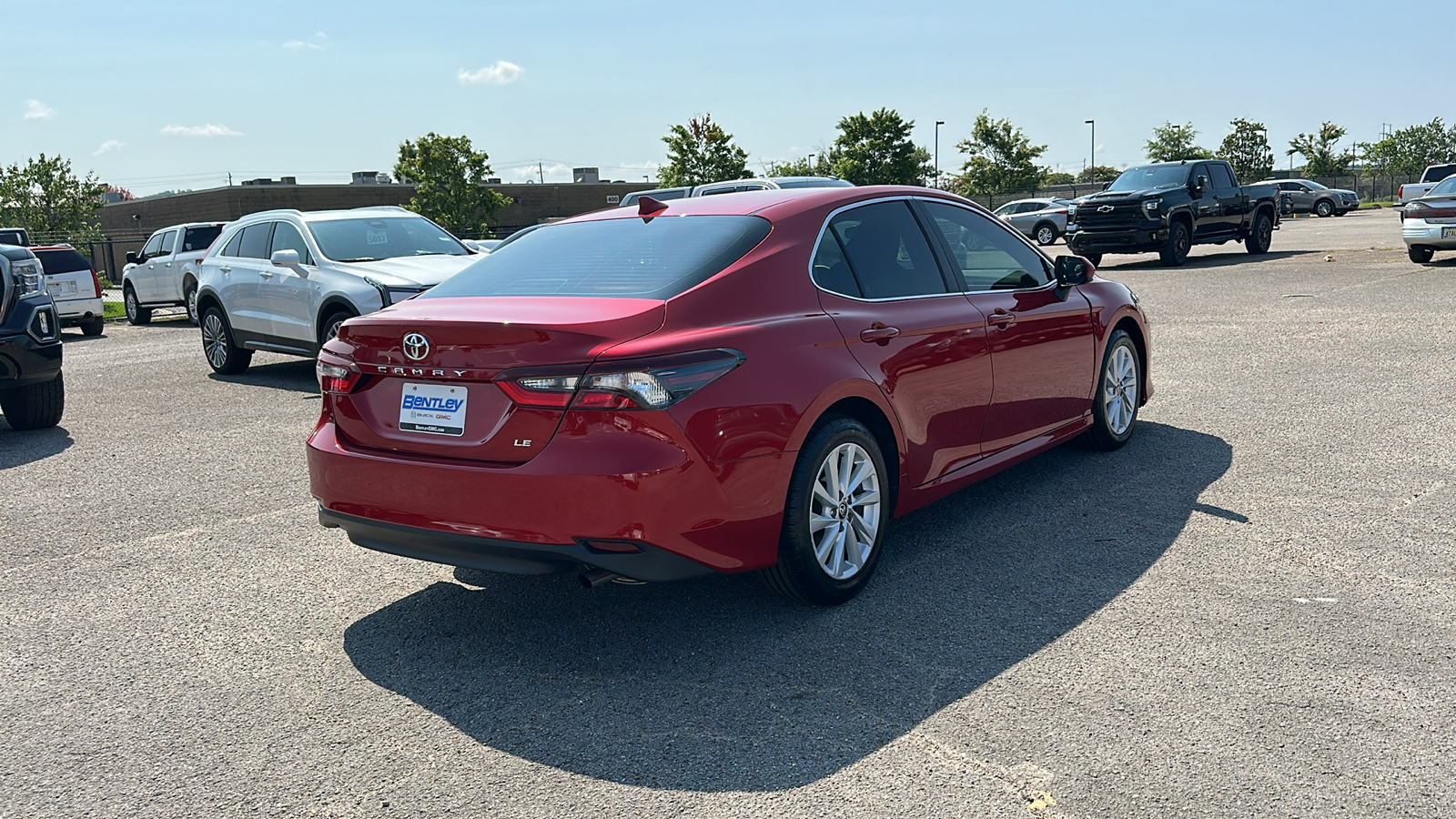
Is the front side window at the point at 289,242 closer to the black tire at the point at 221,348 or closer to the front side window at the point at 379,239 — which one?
the front side window at the point at 379,239

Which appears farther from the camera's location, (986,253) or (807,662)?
(986,253)

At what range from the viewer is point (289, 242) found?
12.1 metres

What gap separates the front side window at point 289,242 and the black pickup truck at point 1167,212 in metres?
16.0

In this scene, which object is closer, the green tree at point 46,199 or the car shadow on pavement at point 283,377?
the car shadow on pavement at point 283,377

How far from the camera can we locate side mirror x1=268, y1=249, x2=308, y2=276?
11.3 meters

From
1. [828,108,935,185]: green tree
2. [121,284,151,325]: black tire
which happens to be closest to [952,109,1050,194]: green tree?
[828,108,935,185]: green tree

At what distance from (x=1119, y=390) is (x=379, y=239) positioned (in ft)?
25.9

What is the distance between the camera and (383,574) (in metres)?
5.25

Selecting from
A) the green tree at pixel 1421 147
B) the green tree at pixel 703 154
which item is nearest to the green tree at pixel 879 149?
the green tree at pixel 703 154

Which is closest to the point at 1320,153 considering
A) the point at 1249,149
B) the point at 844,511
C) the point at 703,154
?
the point at 1249,149

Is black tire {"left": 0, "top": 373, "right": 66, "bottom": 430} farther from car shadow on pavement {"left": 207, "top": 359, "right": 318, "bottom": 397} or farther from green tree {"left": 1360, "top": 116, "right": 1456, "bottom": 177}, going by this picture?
green tree {"left": 1360, "top": 116, "right": 1456, "bottom": 177}

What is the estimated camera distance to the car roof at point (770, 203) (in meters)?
4.81

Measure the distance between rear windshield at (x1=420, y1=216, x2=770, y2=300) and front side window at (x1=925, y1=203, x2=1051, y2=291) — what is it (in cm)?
135

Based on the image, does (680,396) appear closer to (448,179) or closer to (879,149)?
(448,179)
